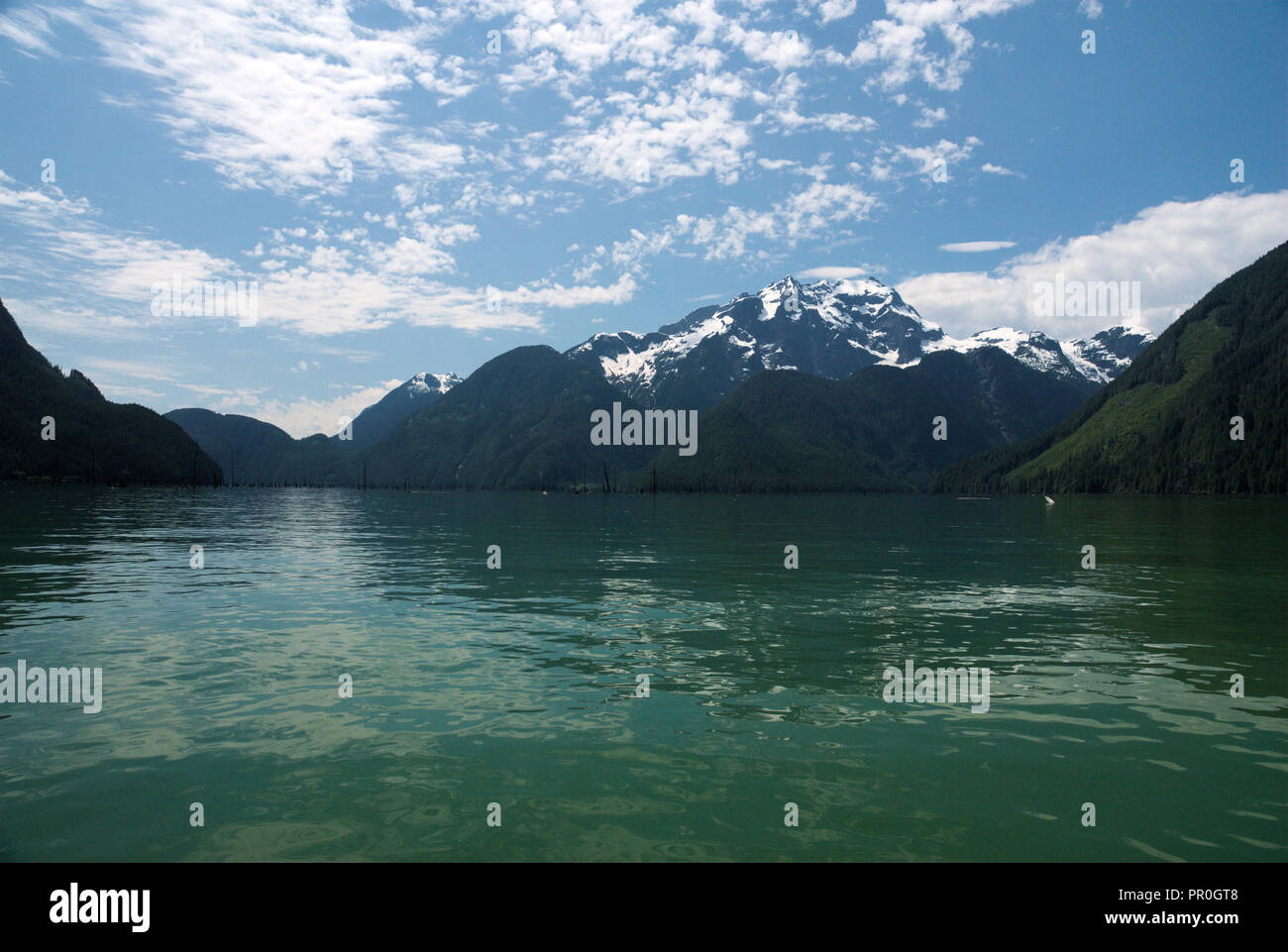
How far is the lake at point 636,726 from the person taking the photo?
1504 cm

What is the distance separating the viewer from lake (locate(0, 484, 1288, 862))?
49.3 feet

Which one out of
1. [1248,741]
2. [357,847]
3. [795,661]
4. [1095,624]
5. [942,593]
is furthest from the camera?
[942,593]

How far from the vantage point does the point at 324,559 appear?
68.2m

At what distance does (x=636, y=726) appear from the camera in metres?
21.6

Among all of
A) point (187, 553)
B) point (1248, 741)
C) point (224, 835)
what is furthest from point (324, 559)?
point (1248, 741)

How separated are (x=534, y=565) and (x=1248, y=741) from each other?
53.6 m

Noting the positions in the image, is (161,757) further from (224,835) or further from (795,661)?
(795,661)

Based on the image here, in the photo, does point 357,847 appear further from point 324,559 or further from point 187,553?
point 187,553
